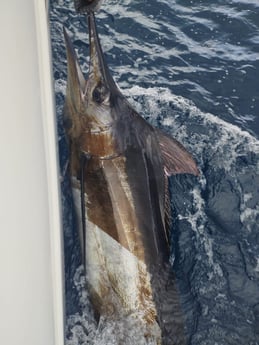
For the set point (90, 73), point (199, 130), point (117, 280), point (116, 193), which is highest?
point (90, 73)

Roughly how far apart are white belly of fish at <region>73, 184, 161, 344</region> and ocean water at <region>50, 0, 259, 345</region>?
0.03 meters

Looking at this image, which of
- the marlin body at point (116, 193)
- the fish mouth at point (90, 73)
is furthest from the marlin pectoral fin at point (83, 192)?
the fish mouth at point (90, 73)

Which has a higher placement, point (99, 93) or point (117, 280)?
point (99, 93)

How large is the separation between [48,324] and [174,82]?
632mm

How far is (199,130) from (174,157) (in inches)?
3.5

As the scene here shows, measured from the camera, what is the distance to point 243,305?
1218mm

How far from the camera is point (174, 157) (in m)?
1.26

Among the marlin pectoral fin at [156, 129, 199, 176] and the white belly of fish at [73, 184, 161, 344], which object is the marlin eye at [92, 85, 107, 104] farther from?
the white belly of fish at [73, 184, 161, 344]

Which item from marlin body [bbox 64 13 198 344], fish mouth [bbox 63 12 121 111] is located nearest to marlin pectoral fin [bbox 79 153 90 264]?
marlin body [bbox 64 13 198 344]

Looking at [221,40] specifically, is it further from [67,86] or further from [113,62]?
[67,86]

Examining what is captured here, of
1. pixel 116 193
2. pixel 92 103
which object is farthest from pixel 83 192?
pixel 92 103

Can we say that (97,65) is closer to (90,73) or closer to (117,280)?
(90,73)

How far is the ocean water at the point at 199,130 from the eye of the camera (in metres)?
1.23

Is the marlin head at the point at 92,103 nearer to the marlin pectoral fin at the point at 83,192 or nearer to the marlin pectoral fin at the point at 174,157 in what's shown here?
the marlin pectoral fin at the point at 83,192
